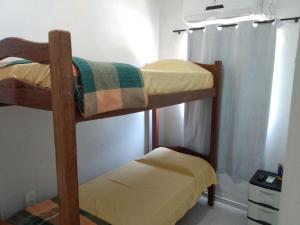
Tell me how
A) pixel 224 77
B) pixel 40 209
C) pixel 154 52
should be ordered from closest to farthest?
pixel 40 209 < pixel 224 77 < pixel 154 52

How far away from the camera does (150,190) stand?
6.19 ft

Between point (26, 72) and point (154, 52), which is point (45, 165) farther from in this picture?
point (154, 52)

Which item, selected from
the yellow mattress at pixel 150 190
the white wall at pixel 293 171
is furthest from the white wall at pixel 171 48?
the white wall at pixel 293 171

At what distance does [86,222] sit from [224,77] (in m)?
1.82

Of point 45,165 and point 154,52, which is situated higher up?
point 154,52

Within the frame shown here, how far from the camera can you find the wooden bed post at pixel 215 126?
7.60 feet

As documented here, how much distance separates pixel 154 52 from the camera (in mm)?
2922

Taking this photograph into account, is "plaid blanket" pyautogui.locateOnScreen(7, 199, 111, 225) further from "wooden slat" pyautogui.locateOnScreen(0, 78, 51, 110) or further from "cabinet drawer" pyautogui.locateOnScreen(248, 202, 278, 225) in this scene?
"cabinet drawer" pyautogui.locateOnScreen(248, 202, 278, 225)

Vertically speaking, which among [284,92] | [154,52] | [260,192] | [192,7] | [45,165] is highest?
[192,7]

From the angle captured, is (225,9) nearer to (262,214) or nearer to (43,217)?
(262,214)

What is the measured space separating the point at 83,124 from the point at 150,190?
34.5 inches

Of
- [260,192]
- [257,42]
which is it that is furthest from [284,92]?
[260,192]

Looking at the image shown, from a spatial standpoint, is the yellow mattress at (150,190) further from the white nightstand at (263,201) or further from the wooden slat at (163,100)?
the wooden slat at (163,100)

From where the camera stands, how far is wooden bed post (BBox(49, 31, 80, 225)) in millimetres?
860
